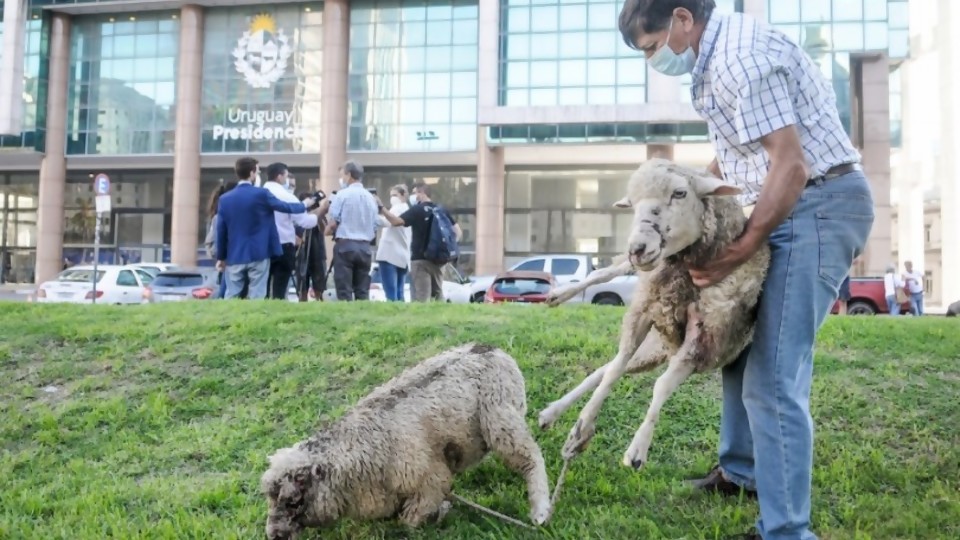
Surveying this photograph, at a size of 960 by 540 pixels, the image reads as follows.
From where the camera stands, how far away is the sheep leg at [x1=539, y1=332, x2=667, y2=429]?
10.3 feet

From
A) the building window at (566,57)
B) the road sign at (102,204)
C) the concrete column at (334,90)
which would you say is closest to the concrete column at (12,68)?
the concrete column at (334,90)

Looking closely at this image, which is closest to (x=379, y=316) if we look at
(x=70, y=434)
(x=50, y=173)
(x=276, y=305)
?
(x=276, y=305)

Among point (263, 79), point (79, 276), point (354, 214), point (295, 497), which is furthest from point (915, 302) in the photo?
point (263, 79)

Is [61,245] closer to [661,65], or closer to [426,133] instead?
[426,133]

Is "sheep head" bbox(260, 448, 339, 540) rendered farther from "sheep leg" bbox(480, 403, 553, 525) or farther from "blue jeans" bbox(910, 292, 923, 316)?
"blue jeans" bbox(910, 292, 923, 316)

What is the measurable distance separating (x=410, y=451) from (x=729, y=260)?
150cm

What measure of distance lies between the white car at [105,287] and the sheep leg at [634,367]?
703 inches

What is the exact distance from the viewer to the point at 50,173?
1538 inches

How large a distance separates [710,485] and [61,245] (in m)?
42.5

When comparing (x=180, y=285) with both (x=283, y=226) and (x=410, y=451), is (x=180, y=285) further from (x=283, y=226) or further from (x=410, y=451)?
(x=410, y=451)

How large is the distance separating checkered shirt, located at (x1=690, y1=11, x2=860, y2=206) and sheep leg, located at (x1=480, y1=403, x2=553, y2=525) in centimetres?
141

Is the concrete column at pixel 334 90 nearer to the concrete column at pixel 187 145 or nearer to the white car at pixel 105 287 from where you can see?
the concrete column at pixel 187 145

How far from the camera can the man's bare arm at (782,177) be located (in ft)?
9.02

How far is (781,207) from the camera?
278 cm
